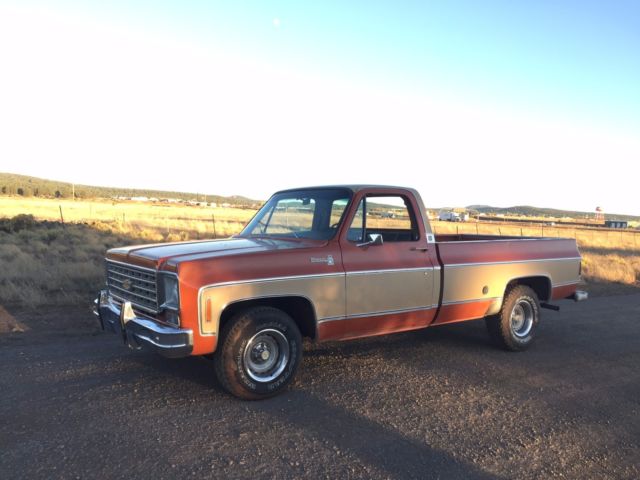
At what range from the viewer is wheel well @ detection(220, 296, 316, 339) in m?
4.69

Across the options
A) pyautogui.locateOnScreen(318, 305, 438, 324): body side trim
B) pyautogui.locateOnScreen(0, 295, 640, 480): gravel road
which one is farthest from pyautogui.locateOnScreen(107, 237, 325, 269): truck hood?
pyautogui.locateOnScreen(0, 295, 640, 480): gravel road

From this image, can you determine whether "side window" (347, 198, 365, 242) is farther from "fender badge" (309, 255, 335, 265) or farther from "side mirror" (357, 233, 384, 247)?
"fender badge" (309, 255, 335, 265)

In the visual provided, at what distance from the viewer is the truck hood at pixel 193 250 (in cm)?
452

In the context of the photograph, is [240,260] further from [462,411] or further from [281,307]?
[462,411]

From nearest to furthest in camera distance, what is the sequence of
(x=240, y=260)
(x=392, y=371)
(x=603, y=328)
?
1. (x=240, y=260)
2. (x=392, y=371)
3. (x=603, y=328)

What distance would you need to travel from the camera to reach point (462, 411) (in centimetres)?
457

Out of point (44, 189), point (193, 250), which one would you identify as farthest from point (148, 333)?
point (44, 189)

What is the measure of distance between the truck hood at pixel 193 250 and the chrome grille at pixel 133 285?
8 centimetres

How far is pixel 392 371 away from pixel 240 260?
7.46 feet

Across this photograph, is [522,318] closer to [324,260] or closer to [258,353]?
[324,260]

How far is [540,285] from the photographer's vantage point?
7.25m

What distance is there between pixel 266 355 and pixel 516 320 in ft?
12.5

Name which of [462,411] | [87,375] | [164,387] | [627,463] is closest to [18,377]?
[87,375]

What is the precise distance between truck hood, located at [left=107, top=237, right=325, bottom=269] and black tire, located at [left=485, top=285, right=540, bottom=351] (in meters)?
2.98
